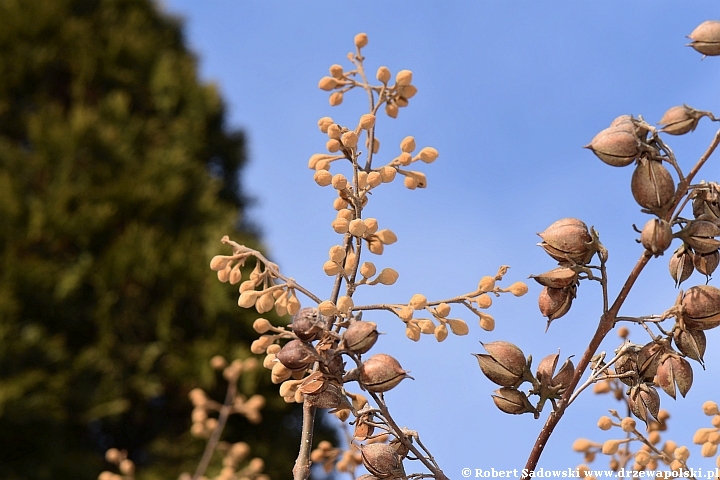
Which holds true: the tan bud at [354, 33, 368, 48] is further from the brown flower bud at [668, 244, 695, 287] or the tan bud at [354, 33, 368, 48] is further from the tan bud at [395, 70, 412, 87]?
the brown flower bud at [668, 244, 695, 287]

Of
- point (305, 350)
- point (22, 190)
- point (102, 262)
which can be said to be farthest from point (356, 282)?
point (22, 190)

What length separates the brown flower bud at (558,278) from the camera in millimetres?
795

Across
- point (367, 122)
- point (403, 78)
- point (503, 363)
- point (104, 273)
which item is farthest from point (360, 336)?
point (104, 273)

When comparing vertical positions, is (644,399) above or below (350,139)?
below

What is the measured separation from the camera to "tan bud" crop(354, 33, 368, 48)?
1.09 meters

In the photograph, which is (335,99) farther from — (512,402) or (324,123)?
(512,402)

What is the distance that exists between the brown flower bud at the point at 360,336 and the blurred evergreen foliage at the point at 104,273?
3699mm

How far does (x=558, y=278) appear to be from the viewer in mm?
799

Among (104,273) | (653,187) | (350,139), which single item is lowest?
(653,187)

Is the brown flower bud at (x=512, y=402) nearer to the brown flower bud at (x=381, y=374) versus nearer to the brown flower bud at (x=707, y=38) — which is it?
the brown flower bud at (x=381, y=374)

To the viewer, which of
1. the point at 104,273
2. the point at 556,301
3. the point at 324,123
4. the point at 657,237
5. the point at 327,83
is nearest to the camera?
the point at 657,237

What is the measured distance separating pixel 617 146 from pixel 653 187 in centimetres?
6

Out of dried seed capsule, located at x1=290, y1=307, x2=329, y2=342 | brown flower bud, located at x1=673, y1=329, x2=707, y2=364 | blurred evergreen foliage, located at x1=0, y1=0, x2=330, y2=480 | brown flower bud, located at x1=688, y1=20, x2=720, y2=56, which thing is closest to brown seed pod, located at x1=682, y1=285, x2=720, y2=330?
brown flower bud, located at x1=673, y1=329, x2=707, y2=364

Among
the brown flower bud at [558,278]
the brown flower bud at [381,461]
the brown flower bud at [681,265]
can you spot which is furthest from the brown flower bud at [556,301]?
the brown flower bud at [381,461]
